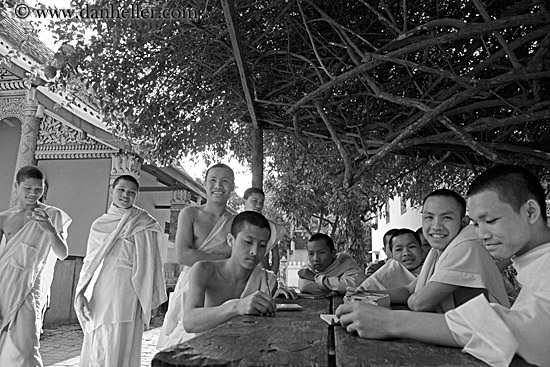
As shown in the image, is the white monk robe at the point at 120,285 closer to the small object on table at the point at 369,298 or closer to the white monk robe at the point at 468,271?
the small object on table at the point at 369,298

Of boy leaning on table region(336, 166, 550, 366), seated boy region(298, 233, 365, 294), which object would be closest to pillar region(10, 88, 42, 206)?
seated boy region(298, 233, 365, 294)

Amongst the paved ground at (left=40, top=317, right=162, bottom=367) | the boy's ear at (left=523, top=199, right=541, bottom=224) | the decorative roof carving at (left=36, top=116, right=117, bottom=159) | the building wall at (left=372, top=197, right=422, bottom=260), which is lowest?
the paved ground at (left=40, top=317, right=162, bottom=367)

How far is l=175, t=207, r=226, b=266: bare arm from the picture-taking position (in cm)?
322

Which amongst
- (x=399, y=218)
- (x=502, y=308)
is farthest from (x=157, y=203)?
(x=502, y=308)

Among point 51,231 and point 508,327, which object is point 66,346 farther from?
point 508,327

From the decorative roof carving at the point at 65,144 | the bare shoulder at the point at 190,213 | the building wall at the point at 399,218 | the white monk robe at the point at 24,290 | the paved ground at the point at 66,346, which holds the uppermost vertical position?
the decorative roof carving at the point at 65,144

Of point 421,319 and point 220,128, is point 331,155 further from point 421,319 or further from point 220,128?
point 421,319

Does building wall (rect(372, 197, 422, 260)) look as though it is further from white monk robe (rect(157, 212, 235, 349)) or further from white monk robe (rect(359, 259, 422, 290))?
white monk robe (rect(157, 212, 235, 349))

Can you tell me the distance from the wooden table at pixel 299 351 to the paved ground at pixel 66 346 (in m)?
4.71

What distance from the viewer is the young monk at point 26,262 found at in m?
3.74

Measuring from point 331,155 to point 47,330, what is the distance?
5.72 metres

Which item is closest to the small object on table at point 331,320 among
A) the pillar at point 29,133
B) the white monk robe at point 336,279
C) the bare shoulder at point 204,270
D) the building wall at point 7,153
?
the bare shoulder at point 204,270

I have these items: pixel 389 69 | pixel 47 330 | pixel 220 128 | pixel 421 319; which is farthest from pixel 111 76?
pixel 47 330

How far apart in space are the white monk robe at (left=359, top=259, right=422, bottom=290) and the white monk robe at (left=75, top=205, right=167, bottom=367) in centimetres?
205
